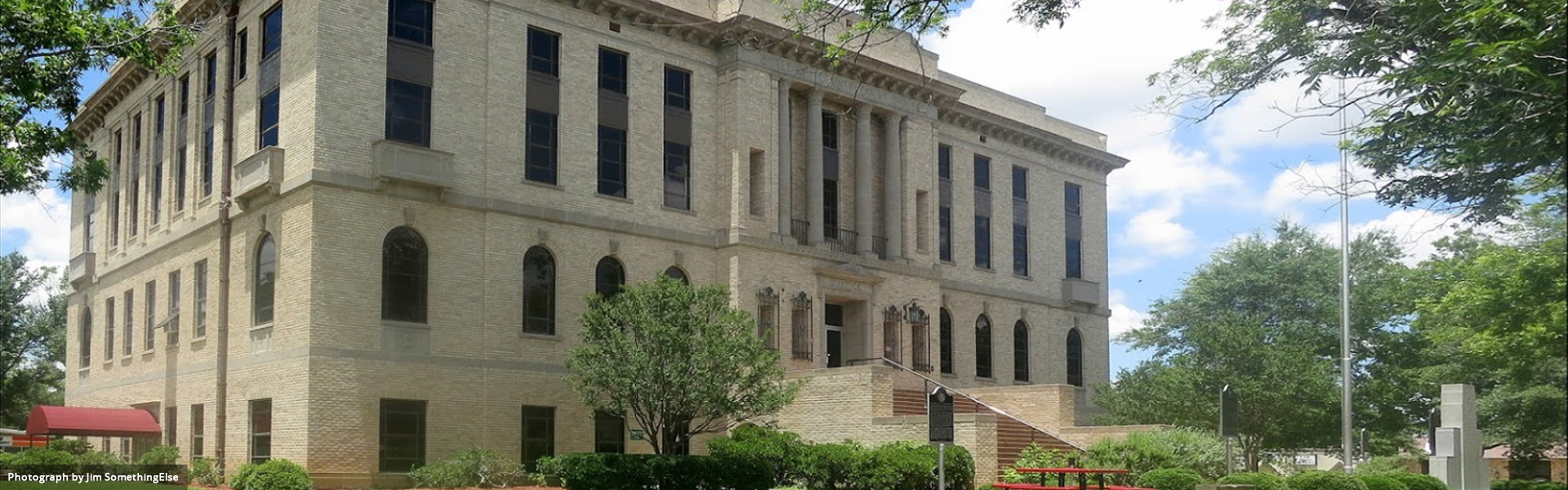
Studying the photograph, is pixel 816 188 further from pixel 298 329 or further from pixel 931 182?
pixel 298 329

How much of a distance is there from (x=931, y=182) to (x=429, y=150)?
17910 millimetres

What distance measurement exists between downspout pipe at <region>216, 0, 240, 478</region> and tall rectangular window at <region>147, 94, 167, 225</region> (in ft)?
22.4

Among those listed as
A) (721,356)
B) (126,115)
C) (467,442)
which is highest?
(126,115)

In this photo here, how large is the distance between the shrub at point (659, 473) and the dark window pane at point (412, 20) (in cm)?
1094

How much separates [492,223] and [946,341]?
17735 millimetres

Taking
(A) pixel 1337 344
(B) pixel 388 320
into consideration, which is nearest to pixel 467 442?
(B) pixel 388 320

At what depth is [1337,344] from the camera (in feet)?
173

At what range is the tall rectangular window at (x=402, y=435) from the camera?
Result: 103ft

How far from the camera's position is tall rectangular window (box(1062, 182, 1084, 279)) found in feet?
175

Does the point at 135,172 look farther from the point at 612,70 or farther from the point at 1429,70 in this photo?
the point at 1429,70

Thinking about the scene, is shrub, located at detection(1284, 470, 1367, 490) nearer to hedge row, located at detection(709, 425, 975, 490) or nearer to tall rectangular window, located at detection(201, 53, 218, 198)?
hedge row, located at detection(709, 425, 975, 490)

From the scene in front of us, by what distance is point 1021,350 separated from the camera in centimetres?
5003

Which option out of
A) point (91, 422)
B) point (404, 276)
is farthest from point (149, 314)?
point (404, 276)

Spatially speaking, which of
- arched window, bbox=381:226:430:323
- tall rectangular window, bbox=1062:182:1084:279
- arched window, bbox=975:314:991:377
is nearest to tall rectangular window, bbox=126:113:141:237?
arched window, bbox=381:226:430:323
